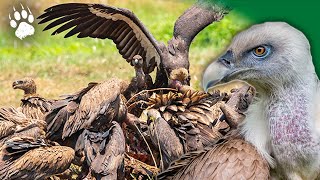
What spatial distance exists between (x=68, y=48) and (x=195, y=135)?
18.1 ft

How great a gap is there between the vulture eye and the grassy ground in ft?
13.1

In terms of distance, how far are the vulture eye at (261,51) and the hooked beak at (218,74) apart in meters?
0.07

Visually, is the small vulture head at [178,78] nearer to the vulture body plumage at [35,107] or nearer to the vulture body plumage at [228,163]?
the vulture body plumage at [35,107]

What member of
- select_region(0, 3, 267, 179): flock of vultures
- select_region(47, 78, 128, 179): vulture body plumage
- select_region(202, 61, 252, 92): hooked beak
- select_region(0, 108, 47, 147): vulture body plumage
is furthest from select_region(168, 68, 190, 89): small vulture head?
select_region(202, 61, 252, 92): hooked beak

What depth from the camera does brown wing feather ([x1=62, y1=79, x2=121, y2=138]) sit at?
13.4ft

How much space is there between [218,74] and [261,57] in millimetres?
181

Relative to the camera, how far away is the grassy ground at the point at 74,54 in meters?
7.87

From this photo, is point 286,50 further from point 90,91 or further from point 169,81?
point 169,81

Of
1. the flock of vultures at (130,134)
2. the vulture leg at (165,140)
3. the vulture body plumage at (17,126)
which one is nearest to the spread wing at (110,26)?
the flock of vultures at (130,134)

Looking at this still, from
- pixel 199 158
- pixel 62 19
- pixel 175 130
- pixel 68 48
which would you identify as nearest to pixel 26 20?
pixel 68 48

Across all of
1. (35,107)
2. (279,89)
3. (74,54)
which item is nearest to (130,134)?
(35,107)

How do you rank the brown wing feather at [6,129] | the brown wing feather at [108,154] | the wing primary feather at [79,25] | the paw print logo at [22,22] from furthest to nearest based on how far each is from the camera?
1. the paw print logo at [22,22]
2. the wing primary feather at [79,25]
3. the brown wing feather at [6,129]
4. the brown wing feather at [108,154]

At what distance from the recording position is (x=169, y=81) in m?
4.91

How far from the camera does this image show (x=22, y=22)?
959 cm
